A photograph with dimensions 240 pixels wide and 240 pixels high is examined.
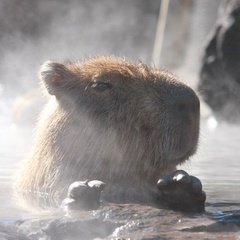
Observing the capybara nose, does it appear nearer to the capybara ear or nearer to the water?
the water

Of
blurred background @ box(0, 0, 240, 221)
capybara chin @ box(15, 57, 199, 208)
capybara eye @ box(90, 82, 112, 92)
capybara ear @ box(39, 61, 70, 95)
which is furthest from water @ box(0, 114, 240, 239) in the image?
blurred background @ box(0, 0, 240, 221)

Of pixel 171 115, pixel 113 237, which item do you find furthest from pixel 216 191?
pixel 113 237

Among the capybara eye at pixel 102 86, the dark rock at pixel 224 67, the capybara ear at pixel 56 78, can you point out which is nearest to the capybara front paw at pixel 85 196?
the capybara eye at pixel 102 86

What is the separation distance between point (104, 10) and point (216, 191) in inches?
492

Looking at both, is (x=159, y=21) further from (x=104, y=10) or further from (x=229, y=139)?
(x=229, y=139)

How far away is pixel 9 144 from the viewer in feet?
29.6

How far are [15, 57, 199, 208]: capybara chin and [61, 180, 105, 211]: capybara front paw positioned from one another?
36cm

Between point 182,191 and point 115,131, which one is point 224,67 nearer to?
point 115,131

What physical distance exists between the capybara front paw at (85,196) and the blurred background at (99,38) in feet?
23.4

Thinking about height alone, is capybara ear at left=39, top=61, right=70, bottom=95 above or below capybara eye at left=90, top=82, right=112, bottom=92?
above

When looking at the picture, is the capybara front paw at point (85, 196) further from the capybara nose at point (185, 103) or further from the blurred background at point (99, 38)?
the blurred background at point (99, 38)

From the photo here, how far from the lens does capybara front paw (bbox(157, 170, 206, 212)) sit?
3.98 meters

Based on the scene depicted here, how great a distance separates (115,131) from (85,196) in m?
0.75

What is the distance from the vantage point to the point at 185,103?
4.51 meters
